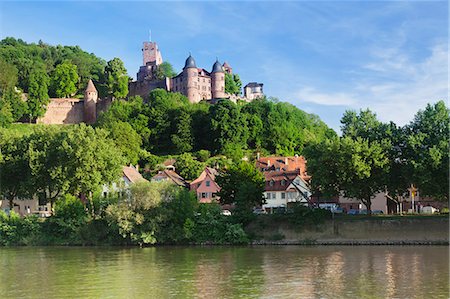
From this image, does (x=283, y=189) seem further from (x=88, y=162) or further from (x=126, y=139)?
(x=126, y=139)

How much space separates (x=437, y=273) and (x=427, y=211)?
2334 centimetres

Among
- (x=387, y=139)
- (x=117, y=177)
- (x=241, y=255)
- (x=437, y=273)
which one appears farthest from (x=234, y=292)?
(x=117, y=177)

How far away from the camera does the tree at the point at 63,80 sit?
108000 mm

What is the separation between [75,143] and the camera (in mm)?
53719

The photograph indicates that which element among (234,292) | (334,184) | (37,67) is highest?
(37,67)

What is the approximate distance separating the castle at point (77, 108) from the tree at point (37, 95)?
2747mm

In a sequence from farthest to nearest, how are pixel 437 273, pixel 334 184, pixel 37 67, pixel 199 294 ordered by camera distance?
pixel 37 67 → pixel 334 184 → pixel 437 273 → pixel 199 294

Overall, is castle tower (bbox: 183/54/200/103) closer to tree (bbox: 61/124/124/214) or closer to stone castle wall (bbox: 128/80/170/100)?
stone castle wall (bbox: 128/80/170/100)

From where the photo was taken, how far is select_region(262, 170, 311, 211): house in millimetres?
63062

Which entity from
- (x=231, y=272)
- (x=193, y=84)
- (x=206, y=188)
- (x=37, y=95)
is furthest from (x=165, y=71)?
(x=231, y=272)

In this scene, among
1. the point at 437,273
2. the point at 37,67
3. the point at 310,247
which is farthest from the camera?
the point at 37,67

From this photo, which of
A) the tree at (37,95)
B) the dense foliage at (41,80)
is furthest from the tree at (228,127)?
the tree at (37,95)

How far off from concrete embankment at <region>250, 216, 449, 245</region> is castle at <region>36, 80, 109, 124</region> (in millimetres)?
62562

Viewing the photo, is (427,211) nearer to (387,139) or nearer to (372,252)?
(387,139)
